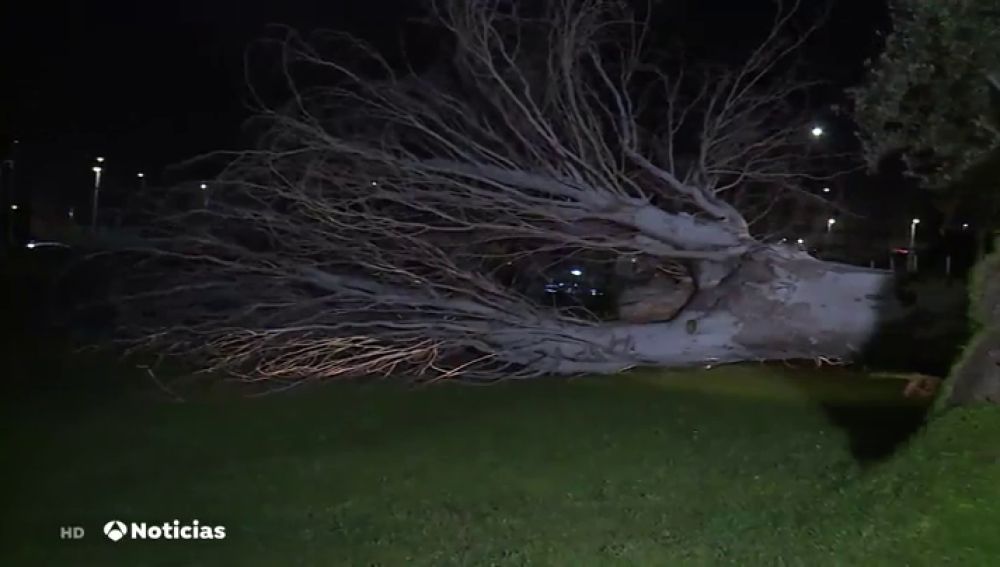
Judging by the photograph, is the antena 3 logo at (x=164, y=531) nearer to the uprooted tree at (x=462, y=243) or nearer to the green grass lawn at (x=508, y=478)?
the green grass lawn at (x=508, y=478)

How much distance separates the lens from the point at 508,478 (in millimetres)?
7820

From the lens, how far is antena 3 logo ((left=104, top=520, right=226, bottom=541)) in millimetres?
6703

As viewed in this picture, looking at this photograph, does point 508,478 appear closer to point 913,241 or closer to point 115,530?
point 115,530

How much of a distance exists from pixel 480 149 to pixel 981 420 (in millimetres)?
6918

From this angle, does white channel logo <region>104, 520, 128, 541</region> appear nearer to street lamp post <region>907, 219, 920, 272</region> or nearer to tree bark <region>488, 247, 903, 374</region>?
tree bark <region>488, 247, 903, 374</region>

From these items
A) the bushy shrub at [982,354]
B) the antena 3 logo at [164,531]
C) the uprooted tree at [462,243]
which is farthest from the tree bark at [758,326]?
the antena 3 logo at [164,531]

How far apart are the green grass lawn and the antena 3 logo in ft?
0.25

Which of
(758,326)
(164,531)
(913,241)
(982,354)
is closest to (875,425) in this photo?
(982,354)

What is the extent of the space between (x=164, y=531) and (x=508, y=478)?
7.05 feet

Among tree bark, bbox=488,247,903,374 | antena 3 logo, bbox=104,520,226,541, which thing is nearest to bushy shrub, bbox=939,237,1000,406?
antena 3 logo, bbox=104,520,226,541

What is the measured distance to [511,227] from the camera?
12.4 m

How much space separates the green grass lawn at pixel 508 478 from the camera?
19.7 ft

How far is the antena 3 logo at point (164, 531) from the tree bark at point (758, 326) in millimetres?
6237

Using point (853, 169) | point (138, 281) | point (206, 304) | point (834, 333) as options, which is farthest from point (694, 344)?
point (138, 281)
